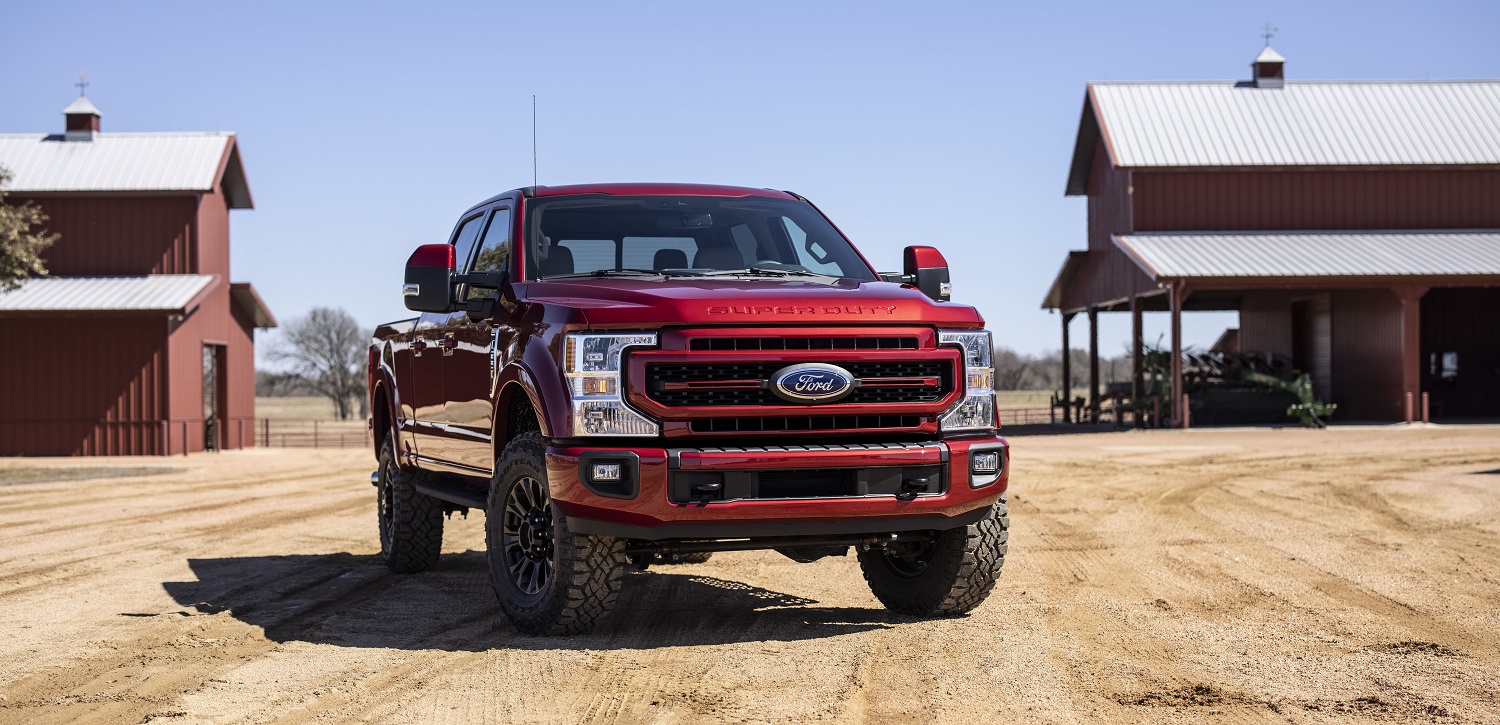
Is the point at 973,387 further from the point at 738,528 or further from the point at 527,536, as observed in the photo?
the point at 527,536

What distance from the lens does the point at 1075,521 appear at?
41.8ft

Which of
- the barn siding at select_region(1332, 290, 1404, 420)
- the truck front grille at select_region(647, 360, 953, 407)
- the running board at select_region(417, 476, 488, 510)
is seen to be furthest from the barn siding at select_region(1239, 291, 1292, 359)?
the truck front grille at select_region(647, 360, 953, 407)

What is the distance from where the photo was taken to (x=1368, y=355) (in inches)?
1345

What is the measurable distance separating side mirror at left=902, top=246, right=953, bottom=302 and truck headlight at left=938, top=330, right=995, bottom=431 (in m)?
0.74

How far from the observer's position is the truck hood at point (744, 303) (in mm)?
6465

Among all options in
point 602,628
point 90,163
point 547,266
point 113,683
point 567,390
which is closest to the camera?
point 113,683

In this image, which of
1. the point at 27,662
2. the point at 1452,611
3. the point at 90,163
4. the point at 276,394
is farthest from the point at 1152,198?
the point at 276,394

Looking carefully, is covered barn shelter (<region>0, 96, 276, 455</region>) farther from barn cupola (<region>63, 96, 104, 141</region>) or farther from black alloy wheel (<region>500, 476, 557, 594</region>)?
black alloy wheel (<region>500, 476, 557, 594</region>)

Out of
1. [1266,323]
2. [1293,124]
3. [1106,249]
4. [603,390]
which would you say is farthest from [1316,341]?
[603,390]

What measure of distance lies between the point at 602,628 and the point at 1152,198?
30.5 meters

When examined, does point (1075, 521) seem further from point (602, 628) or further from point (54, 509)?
point (54, 509)

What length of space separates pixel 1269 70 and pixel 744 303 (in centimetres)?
3557

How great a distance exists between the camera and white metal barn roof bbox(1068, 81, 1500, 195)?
3584 centimetres

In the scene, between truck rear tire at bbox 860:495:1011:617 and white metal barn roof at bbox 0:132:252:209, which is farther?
white metal barn roof at bbox 0:132:252:209
